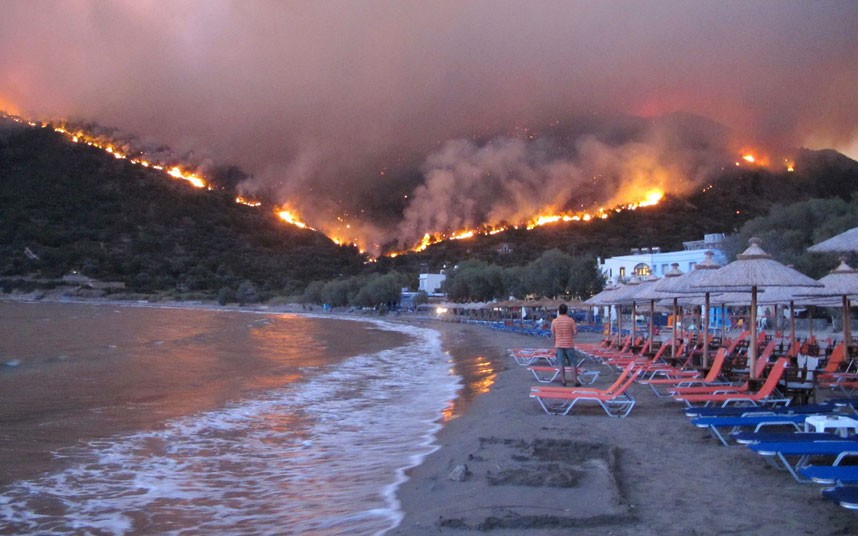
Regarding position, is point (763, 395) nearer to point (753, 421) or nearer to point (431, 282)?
point (753, 421)

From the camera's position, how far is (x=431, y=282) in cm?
Answer: 10738

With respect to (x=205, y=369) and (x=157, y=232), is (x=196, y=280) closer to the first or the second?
(x=157, y=232)

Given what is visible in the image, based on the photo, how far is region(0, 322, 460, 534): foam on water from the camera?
6648 mm

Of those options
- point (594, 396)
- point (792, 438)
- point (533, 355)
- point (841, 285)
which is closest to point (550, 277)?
point (533, 355)

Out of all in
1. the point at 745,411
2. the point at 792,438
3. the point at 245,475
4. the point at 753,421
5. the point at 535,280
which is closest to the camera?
the point at 792,438

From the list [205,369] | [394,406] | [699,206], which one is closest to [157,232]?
[699,206]

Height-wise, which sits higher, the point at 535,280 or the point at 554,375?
the point at 535,280

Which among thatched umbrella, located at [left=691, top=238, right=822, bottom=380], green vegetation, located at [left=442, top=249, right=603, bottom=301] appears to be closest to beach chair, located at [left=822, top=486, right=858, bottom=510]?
thatched umbrella, located at [left=691, top=238, right=822, bottom=380]

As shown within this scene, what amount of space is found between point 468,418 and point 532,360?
7.93 metres

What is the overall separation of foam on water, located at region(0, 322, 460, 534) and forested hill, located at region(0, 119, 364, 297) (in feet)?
367

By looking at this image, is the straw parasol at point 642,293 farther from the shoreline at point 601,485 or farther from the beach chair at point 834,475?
the beach chair at point 834,475

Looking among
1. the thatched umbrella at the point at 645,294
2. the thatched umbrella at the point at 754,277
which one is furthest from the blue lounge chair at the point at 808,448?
the thatched umbrella at the point at 645,294

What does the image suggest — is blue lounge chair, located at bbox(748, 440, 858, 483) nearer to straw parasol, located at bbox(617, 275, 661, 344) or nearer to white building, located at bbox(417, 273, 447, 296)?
straw parasol, located at bbox(617, 275, 661, 344)

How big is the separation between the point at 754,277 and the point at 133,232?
148m
